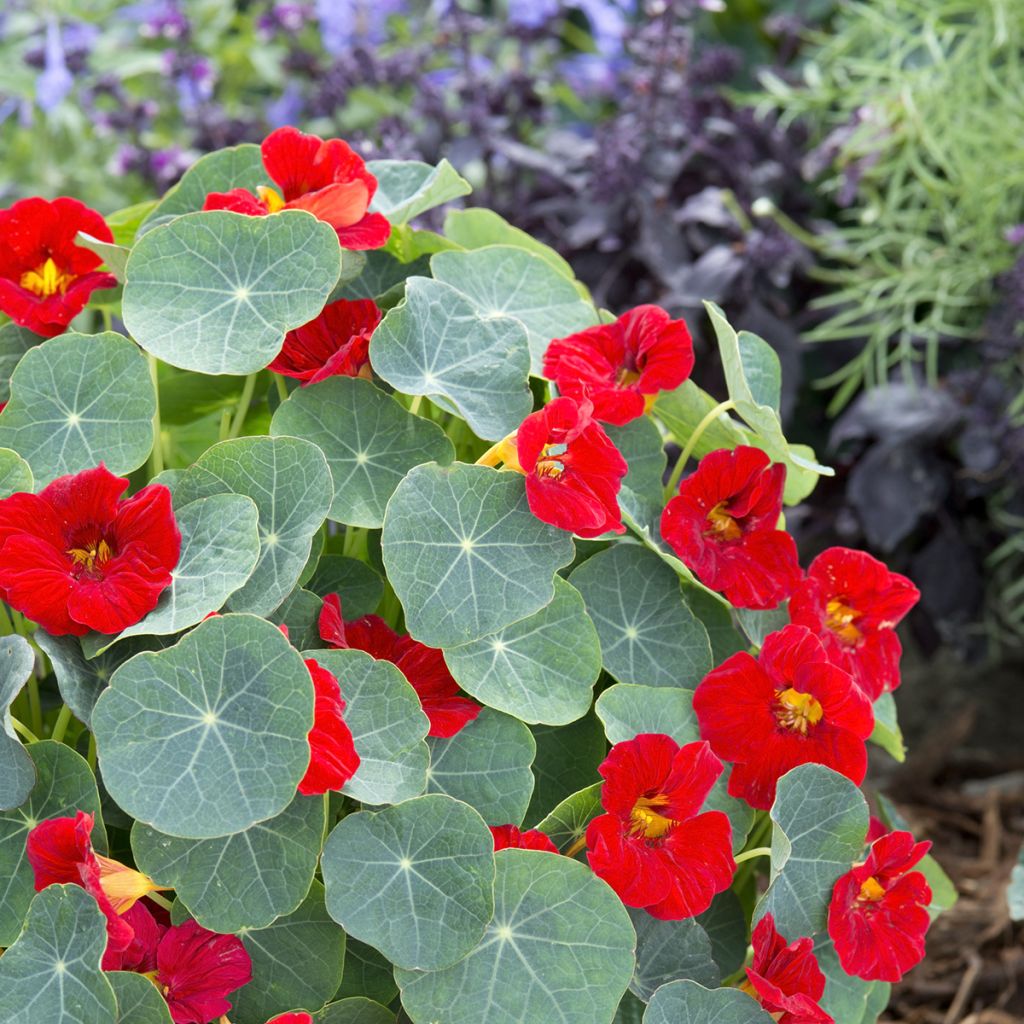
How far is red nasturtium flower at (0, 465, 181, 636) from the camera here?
0.72 m

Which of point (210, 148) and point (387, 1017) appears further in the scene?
point (210, 148)

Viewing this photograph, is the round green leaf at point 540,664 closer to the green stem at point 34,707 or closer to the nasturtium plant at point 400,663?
the nasturtium plant at point 400,663

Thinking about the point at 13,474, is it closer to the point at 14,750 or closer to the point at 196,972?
the point at 14,750

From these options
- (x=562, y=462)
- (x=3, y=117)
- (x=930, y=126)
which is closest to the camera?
(x=562, y=462)

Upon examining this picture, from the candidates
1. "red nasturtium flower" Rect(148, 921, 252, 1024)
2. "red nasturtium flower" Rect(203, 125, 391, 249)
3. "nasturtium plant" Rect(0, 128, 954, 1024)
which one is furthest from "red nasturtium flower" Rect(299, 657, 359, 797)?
"red nasturtium flower" Rect(203, 125, 391, 249)

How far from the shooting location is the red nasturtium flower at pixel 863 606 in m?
0.90

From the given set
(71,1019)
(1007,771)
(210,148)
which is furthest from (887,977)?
(210,148)

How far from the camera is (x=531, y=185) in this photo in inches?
→ 86.0

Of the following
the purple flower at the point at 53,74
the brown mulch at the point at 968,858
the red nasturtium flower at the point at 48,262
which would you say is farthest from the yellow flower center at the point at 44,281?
the purple flower at the point at 53,74

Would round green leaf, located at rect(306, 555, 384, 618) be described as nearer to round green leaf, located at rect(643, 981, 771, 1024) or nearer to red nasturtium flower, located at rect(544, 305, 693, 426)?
red nasturtium flower, located at rect(544, 305, 693, 426)

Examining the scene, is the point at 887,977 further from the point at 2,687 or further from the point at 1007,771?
the point at 1007,771

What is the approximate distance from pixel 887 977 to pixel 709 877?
0.15 meters

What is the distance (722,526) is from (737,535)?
0.5 inches

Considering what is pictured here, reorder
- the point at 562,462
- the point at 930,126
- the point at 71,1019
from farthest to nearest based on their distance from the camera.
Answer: the point at 930,126 < the point at 562,462 < the point at 71,1019
